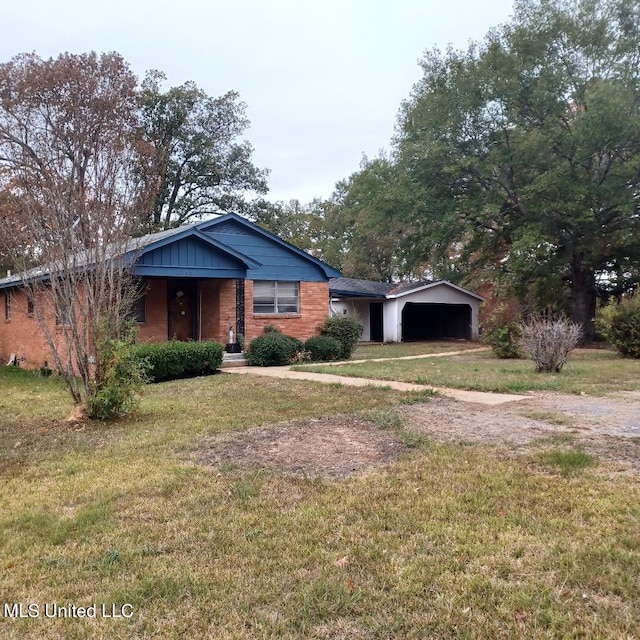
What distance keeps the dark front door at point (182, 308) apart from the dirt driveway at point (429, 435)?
11.0m

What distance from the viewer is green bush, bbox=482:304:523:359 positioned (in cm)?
1661

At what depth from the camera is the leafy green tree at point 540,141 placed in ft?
70.3

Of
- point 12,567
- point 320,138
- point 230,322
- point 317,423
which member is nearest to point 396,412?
point 317,423

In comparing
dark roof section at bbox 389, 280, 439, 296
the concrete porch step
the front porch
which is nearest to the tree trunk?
dark roof section at bbox 389, 280, 439, 296

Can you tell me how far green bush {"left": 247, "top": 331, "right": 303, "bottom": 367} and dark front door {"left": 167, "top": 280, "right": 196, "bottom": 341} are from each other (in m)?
3.05

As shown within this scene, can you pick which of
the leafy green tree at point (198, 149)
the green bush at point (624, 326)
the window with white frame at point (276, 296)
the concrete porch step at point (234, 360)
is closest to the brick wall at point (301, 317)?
the window with white frame at point (276, 296)

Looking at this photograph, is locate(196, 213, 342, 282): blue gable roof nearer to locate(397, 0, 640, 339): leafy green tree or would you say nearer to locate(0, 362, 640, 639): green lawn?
locate(397, 0, 640, 339): leafy green tree

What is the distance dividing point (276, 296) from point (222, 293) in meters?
1.96

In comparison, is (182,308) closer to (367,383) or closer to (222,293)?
(222,293)

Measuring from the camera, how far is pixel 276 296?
702 inches

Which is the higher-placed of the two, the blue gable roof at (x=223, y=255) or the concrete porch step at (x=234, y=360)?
the blue gable roof at (x=223, y=255)

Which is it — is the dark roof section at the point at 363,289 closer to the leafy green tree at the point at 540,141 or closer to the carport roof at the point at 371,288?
the carport roof at the point at 371,288

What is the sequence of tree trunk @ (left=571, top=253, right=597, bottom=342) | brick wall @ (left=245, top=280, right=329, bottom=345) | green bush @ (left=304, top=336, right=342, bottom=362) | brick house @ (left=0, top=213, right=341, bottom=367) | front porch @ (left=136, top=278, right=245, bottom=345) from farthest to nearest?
tree trunk @ (left=571, top=253, right=597, bottom=342), brick wall @ (left=245, top=280, right=329, bottom=345), green bush @ (left=304, top=336, right=342, bottom=362), front porch @ (left=136, top=278, right=245, bottom=345), brick house @ (left=0, top=213, right=341, bottom=367)

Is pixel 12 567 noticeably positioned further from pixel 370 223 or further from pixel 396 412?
pixel 370 223
